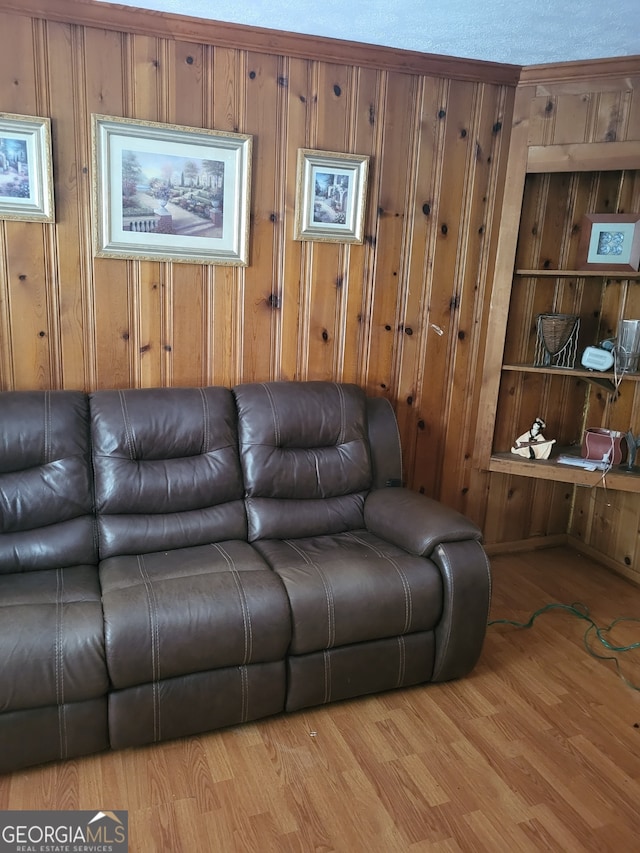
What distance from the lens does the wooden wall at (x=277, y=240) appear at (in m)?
2.38

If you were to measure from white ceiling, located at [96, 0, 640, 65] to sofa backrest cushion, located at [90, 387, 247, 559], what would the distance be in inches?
54.9

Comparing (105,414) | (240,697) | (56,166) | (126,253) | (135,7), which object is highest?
(135,7)

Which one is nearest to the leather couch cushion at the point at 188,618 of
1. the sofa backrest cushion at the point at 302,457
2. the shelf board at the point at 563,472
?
the sofa backrest cushion at the point at 302,457

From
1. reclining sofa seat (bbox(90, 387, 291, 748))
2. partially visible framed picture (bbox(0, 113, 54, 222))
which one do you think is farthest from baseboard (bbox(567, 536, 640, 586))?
partially visible framed picture (bbox(0, 113, 54, 222))

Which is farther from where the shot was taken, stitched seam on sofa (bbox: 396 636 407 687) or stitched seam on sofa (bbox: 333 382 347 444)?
stitched seam on sofa (bbox: 333 382 347 444)

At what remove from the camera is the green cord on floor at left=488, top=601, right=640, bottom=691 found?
99.0 inches

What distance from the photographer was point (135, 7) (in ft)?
7.63

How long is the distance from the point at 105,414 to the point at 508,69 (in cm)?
227

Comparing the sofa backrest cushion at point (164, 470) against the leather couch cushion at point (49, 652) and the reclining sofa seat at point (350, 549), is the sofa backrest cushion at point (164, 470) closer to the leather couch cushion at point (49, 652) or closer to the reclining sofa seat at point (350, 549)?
the reclining sofa seat at point (350, 549)

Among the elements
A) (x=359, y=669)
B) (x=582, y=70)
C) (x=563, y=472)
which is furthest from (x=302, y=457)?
(x=582, y=70)

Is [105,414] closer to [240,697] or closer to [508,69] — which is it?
[240,697]

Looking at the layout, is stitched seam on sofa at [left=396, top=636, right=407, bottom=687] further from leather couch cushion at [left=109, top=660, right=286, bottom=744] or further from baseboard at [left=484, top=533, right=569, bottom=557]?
baseboard at [left=484, top=533, right=569, bottom=557]

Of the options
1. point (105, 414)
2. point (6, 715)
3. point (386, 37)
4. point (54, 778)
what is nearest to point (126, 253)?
point (105, 414)

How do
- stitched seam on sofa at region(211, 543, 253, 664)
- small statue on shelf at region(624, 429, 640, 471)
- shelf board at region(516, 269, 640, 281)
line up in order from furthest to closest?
1. small statue on shelf at region(624, 429, 640, 471)
2. shelf board at region(516, 269, 640, 281)
3. stitched seam on sofa at region(211, 543, 253, 664)
